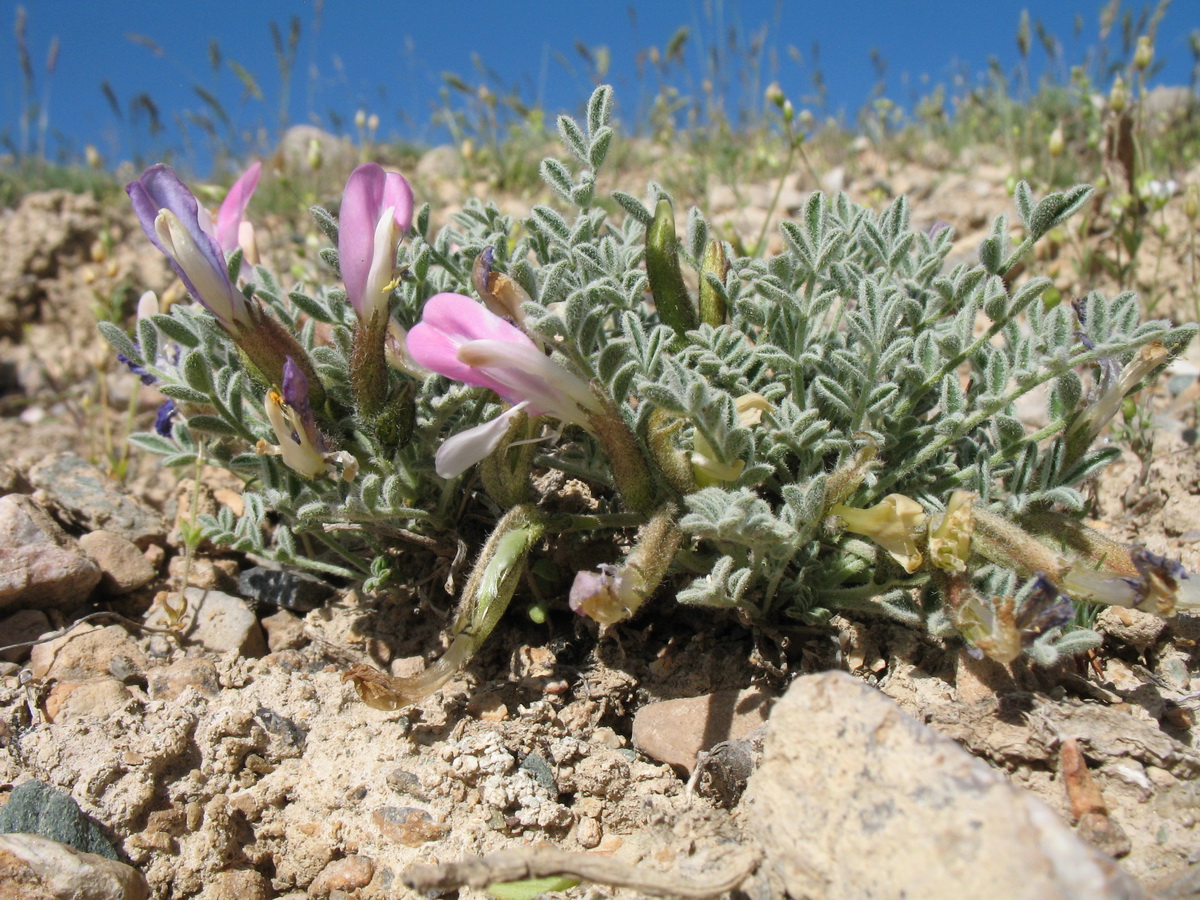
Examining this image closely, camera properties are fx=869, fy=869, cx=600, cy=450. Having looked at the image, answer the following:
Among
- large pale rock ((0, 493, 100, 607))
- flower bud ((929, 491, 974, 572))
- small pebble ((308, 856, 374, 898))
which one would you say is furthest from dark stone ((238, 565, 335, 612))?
flower bud ((929, 491, 974, 572))

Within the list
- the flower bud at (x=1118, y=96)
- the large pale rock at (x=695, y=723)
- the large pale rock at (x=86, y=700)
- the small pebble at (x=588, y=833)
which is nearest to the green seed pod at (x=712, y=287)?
the large pale rock at (x=695, y=723)

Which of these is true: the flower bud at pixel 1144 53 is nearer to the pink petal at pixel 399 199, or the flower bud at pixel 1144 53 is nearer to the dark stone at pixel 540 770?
the pink petal at pixel 399 199

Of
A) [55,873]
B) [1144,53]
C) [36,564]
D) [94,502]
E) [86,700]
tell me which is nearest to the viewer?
[55,873]

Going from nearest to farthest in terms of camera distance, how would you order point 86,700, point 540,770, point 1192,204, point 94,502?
point 540,770
point 86,700
point 94,502
point 1192,204

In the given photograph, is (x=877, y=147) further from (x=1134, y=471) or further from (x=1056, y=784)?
(x=1056, y=784)

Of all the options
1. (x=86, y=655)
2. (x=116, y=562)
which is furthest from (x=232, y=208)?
(x=86, y=655)

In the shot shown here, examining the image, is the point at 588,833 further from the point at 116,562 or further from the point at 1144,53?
the point at 1144,53

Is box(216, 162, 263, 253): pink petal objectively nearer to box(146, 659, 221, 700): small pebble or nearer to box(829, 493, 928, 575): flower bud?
box(146, 659, 221, 700): small pebble
